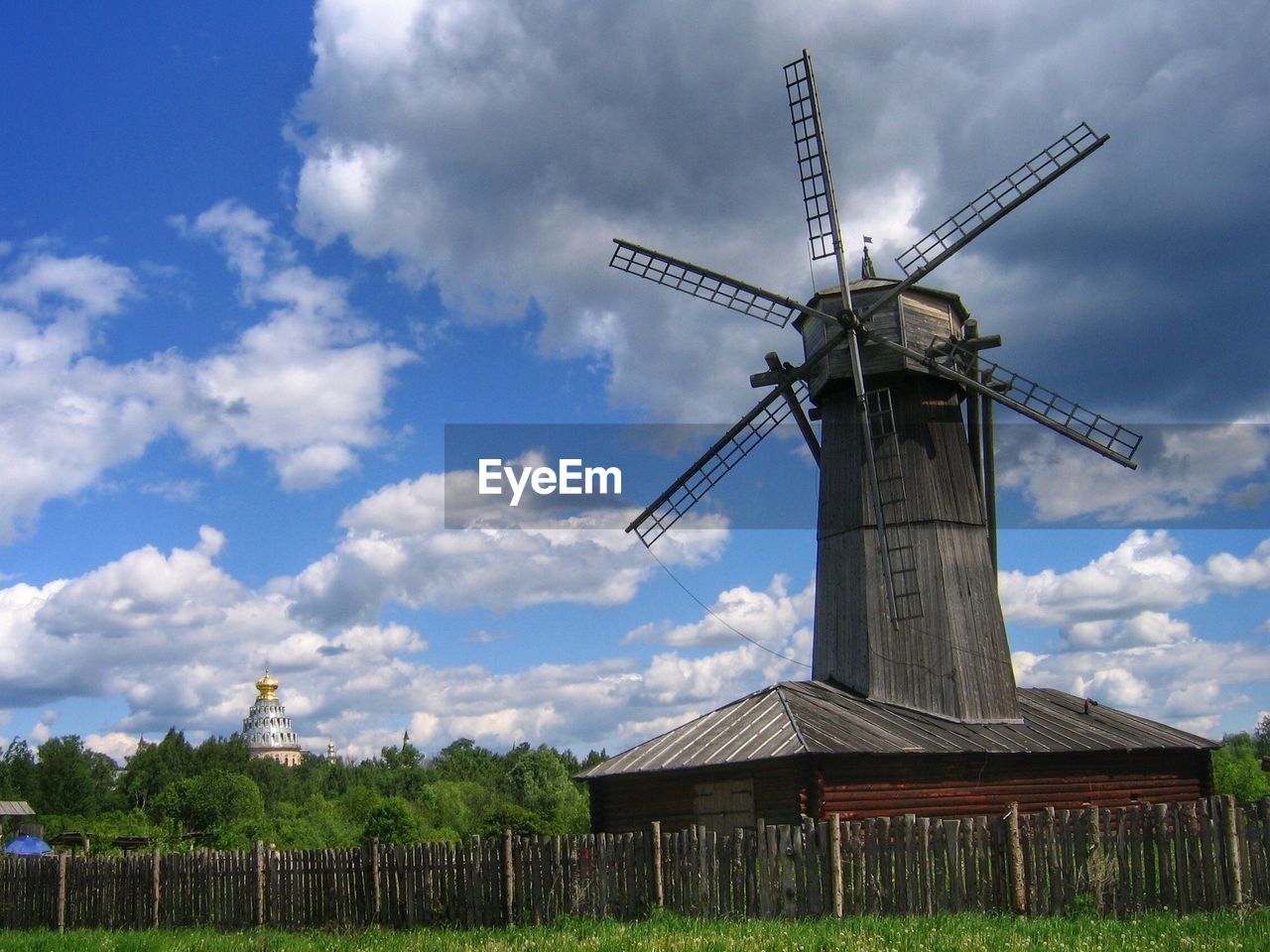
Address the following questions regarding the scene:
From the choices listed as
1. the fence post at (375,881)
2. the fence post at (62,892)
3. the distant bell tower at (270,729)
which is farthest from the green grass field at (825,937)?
the distant bell tower at (270,729)

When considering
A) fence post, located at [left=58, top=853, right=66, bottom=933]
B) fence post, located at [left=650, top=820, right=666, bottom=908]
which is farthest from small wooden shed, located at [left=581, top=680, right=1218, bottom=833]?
fence post, located at [left=58, top=853, right=66, bottom=933]

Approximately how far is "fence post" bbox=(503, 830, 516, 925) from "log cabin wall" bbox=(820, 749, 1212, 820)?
5.10m

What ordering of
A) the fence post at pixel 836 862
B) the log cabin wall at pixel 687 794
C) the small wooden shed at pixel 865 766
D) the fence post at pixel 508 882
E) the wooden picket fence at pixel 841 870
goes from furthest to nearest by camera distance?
the small wooden shed at pixel 865 766 < the log cabin wall at pixel 687 794 < the fence post at pixel 508 882 < the fence post at pixel 836 862 < the wooden picket fence at pixel 841 870

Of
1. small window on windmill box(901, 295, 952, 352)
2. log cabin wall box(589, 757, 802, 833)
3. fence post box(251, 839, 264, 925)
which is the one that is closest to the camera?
fence post box(251, 839, 264, 925)

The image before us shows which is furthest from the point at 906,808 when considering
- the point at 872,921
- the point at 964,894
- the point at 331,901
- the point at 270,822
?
the point at 270,822

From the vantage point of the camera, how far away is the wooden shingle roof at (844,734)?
19125mm

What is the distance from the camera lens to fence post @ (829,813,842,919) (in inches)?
552

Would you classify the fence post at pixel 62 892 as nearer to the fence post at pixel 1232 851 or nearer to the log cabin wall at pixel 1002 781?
the log cabin wall at pixel 1002 781

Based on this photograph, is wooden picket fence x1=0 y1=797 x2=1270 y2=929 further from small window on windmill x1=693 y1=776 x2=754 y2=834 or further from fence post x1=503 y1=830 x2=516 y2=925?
small window on windmill x1=693 y1=776 x2=754 y2=834

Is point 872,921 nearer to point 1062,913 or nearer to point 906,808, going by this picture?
point 1062,913

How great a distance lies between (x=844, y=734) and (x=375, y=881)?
7.55m

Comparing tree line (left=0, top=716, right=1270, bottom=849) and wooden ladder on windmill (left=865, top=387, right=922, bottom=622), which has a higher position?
wooden ladder on windmill (left=865, top=387, right=922, bottom=622)

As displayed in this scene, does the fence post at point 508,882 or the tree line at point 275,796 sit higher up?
the fence post at point 508,882

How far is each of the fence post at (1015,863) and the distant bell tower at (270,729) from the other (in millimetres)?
160960
